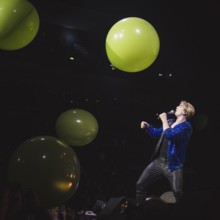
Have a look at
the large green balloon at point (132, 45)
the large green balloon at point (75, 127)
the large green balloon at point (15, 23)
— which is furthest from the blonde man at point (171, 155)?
the large green balloon at point (15, 23)

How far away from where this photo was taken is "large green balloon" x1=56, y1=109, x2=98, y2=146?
3.91 meters

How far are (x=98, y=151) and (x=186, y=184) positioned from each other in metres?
2.04

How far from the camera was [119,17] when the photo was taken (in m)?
4.09

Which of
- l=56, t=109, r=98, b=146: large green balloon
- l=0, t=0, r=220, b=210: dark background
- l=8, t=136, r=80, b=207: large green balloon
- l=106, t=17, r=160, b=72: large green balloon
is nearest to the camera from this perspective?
l=8, t=136, r=80, b=207: large green balloon

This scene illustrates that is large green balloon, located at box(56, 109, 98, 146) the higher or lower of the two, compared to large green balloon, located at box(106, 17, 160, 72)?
lower

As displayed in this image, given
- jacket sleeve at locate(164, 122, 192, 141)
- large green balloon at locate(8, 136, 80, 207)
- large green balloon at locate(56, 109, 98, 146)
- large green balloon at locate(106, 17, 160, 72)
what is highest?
large green balloon at locate(106, 17, 160, 72)

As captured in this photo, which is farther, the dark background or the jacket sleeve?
the dark background

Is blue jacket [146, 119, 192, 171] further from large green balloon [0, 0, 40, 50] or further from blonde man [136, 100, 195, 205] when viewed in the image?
large green balloon [0, 0, 40, 50]

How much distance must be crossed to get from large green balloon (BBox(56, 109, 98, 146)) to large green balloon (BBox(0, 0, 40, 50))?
4.55ft

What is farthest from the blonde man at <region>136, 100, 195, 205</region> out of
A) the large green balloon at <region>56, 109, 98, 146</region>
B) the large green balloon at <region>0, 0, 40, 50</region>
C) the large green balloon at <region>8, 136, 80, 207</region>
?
the large green balloon at <region>0, 0, 40, 50</region>

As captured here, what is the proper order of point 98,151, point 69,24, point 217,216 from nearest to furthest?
point 217,216, point 69,24, point 98,151

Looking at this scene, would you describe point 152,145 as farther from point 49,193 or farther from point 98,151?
point 49,193

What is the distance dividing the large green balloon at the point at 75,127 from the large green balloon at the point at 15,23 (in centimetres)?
139

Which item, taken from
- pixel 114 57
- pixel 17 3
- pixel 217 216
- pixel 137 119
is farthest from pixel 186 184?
pixel 217 216
